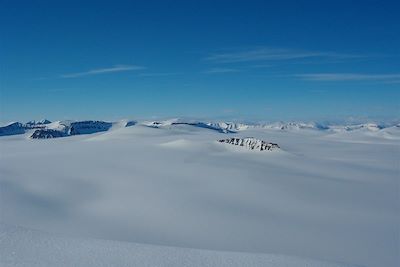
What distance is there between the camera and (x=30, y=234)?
11242 millimetres

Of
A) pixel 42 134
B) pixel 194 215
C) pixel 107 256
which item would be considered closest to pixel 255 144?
pixel 194 215

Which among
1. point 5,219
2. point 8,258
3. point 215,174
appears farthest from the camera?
point 215,174

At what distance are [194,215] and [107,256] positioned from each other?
37.4 feet

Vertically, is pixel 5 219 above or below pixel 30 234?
below

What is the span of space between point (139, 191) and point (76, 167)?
12.5 meters

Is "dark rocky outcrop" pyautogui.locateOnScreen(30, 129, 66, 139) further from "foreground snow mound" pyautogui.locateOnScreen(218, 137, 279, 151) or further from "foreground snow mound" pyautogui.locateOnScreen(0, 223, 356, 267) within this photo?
"foreground snow mound" pyautogui.locateOnScreen(0, 223, 356, 267)

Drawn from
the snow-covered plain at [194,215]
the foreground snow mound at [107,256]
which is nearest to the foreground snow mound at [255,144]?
the snow-covered plain at [194,215]

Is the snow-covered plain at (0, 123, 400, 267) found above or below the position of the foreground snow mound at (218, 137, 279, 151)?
below

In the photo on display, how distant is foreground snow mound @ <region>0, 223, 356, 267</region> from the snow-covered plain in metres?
0.02

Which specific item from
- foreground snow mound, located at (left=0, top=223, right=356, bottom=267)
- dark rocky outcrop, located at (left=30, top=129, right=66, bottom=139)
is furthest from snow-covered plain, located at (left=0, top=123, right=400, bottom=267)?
dark rocky outcrop, located at (left=30, top=129, right=66, bottom=139)

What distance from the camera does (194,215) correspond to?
21.0m

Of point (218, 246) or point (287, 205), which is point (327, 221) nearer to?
point (287, 205)

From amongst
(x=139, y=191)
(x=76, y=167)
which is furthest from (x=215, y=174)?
(x=76, y=167)

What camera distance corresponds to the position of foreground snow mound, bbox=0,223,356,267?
9477 millimetres
